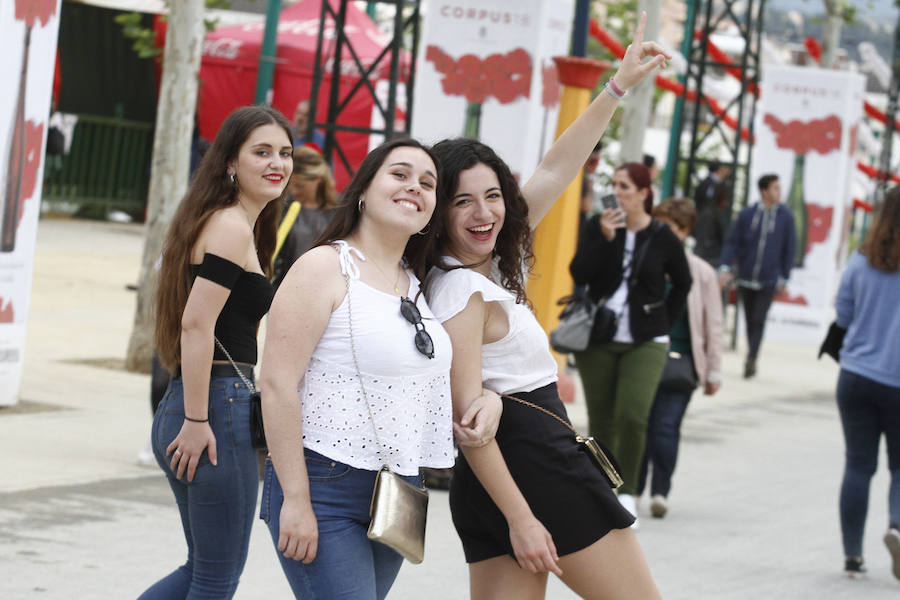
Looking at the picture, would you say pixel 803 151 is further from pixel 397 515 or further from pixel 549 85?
pixel 397 515

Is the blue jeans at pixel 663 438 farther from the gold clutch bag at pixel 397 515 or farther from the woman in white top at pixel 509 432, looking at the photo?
the gold clutch bag at pixel 397 515

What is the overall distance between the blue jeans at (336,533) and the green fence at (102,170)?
2078 cm

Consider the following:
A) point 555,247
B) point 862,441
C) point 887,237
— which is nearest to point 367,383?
point 887,237

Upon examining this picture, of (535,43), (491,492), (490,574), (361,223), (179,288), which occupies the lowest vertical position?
(490,574)

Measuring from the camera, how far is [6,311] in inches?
350

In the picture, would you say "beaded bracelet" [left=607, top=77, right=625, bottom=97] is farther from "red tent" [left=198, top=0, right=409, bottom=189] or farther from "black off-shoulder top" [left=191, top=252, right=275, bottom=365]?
"red tent" [left=198, top=0, right=409, bottom=189]

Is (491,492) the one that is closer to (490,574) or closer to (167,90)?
(490,574)

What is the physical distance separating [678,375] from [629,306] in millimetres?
854

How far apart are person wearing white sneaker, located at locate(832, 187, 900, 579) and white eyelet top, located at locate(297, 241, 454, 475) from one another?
3967 mm

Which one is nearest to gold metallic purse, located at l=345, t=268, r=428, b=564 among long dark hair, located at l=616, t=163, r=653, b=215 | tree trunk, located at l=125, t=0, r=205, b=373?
long dark hair, located at l=616, t=163, r=653, b=215

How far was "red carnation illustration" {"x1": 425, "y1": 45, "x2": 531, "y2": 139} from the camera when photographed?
11703 mm

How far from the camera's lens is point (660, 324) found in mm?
7672

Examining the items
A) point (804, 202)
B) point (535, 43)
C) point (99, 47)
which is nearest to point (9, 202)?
point (535, 43)

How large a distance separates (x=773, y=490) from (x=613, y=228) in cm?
288
